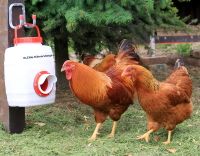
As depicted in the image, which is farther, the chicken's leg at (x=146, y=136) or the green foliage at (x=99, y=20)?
the green foliage at (x=99, y=20)

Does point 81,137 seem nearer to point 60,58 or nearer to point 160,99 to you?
point 160,99

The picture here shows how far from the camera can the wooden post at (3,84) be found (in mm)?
5492

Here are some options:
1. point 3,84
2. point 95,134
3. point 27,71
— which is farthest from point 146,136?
point 3,84

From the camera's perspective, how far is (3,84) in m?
5.65

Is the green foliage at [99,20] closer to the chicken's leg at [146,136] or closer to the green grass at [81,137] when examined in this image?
the green grass at [81,137]

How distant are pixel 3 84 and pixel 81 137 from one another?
111cm

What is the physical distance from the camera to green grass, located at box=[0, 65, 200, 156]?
4.92 m

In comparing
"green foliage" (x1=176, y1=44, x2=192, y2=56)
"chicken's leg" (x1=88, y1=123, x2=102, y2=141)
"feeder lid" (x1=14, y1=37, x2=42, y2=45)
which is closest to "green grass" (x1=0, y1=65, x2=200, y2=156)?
"chicken's leg" (x1=88, y1=123, x2=102, y2=141)

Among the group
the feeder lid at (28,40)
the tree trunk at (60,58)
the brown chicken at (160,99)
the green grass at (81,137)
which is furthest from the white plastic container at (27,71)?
the tree trunk at (60,58)

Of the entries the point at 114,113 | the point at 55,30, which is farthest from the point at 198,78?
the point at 114,113

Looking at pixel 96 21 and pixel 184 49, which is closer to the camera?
pixel 96 21

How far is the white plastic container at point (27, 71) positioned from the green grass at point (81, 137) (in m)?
0.48

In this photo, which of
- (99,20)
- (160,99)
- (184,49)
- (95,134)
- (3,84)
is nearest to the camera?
(160,99)

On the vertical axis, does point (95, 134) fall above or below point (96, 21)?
below
